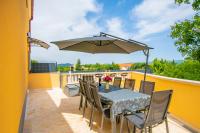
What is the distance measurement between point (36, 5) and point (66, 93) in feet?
18.0

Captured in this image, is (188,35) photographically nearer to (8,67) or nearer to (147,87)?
(147,87)

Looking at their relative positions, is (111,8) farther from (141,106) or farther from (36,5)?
(141,106)

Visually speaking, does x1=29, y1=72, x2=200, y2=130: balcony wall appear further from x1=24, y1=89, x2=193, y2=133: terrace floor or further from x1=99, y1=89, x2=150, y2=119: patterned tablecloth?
x1=99, y1=89, x2=150, y2=119: patterned tablecloth

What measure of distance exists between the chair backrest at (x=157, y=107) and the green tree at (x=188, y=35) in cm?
577

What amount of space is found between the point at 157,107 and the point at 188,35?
6.24 metres

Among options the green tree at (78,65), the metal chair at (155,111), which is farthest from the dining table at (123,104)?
the green tree at (78,65)

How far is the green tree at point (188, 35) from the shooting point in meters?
7.44

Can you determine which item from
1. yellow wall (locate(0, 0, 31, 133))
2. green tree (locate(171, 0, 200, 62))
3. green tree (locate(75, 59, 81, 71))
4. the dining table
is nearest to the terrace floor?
the dining table

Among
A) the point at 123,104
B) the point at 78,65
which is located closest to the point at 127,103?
the point at 123,104

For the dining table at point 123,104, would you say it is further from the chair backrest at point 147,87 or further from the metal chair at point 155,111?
the chair backrest at point 147,87

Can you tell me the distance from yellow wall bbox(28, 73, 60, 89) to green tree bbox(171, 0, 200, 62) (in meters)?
6.37

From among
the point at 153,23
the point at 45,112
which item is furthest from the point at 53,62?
the point at 153,23

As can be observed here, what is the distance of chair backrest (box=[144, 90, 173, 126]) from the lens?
2.57 metres

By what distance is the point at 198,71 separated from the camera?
6652 millimetres
